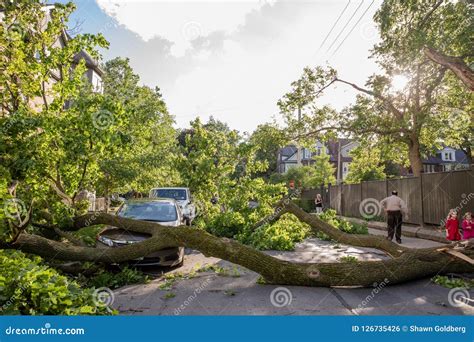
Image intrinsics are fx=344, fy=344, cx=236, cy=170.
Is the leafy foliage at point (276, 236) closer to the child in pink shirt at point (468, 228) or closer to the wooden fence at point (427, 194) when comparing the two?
the child in pink shirt at point (468, 228)

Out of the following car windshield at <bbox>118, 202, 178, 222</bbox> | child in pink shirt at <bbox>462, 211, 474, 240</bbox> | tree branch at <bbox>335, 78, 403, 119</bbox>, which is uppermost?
tree branch at <bbox>335, 78, 403, 119</bbox>

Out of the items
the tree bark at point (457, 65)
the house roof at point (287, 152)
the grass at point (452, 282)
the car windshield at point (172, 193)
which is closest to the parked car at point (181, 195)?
the car windshield at point (172, 193)

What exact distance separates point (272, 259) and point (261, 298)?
2.94 feet

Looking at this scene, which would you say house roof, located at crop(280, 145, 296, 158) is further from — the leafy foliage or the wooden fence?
the leafy foliage

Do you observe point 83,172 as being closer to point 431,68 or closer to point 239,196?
point 239,196

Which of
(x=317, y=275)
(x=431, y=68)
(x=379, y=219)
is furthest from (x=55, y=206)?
(x=379, y=219)

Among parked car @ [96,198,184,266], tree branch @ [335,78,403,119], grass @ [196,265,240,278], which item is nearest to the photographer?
grass @ [196,265,240,278]

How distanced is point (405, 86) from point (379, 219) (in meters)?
8.48

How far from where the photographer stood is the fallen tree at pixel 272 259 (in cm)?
617

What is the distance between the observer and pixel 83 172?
8.73 metres

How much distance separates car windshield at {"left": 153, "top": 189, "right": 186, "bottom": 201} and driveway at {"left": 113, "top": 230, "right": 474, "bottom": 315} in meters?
9.83

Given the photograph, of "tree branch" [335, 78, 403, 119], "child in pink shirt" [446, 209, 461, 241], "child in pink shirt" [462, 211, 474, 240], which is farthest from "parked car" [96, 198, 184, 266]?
"tree branch" [335, 78, 403, 119]

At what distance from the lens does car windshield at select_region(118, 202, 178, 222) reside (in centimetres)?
920

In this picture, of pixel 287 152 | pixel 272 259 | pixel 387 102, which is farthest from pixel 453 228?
pixel 287 152
